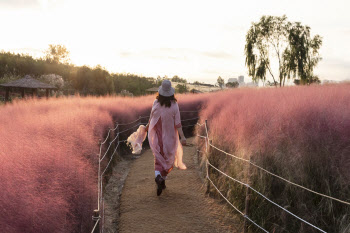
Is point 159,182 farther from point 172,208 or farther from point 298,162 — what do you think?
point 298,162

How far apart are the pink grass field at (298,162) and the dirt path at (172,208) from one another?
1.30 ft

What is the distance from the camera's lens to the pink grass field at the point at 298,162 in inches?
152

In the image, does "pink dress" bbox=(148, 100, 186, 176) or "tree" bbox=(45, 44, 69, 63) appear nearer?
"pink dress" bbox=(148, 100, 186, 176)

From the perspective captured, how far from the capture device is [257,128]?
18.3ft

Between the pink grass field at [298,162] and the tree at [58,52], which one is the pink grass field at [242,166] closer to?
the pink grass field at [298,162]

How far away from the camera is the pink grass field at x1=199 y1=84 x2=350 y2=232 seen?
3871 millimetres

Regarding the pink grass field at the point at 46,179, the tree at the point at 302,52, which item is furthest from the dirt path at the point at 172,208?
the tree at the point at 302,52

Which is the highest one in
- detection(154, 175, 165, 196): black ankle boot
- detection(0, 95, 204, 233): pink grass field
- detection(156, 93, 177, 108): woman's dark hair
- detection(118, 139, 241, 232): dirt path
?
detection(156, 93, 177, 108): woman's dark hair

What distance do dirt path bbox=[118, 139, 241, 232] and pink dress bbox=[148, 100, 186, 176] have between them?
0.57 m

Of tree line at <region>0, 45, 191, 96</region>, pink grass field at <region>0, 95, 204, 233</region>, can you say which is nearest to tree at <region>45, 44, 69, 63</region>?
tree line at <region>0, 45, 191, 96</region>

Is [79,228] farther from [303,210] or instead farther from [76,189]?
[303,210]

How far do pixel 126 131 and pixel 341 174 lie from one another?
24.9ft

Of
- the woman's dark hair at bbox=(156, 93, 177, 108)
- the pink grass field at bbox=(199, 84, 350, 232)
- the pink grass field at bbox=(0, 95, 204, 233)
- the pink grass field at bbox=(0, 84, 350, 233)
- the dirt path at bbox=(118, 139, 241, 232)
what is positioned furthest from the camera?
the woman's dark hair at bbox=(156, 93, 177, 108)

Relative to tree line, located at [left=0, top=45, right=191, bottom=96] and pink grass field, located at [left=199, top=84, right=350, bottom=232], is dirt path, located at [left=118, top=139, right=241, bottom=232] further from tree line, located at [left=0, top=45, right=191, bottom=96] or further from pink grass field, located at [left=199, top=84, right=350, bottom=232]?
tree line, located at [left=0, top=45, right=191, bottom=96]
